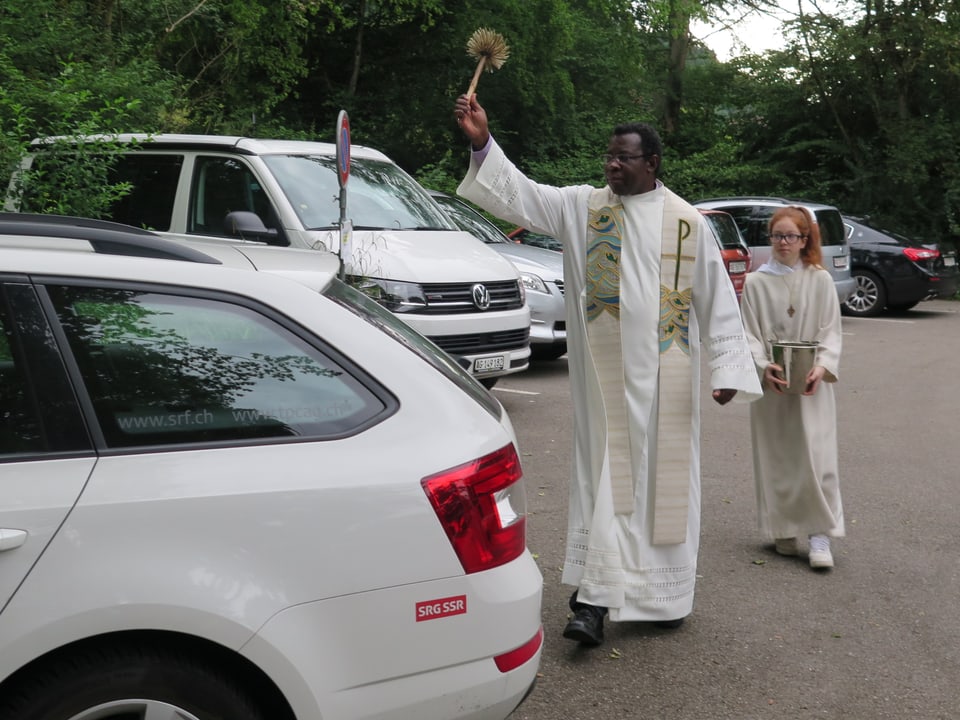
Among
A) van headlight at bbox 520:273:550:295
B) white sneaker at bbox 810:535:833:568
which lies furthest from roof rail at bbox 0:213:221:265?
van headlight at bbox 520:273:550:295

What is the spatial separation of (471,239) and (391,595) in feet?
23.1

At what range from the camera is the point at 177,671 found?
100 inches

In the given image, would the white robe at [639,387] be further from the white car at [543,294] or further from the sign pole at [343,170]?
the white car at [543,294]

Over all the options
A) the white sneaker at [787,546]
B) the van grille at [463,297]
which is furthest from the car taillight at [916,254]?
the white sneaker at [787,546]

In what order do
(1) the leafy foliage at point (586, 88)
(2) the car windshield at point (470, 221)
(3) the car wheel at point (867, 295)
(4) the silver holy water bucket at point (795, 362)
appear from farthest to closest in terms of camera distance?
(1) the leafy foliage at point (586, 88)
(3) the car wheel at point (867, 295)
(2) the car windshield at point (470, 221)
(4) the silver holy water bucket at point (795, 362)

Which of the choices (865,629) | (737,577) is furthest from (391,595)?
(737,577)

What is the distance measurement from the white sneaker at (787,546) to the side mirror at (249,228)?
4.04 m

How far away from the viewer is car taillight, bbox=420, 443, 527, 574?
9.00 ft

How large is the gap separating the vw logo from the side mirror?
151 cm

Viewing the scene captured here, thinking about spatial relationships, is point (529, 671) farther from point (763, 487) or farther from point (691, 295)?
point (763, 487)

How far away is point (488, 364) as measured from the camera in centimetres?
885

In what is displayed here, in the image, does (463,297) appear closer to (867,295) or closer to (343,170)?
(343,170)

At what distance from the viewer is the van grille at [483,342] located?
8.52 meters

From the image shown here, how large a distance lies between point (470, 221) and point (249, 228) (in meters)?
4.86
